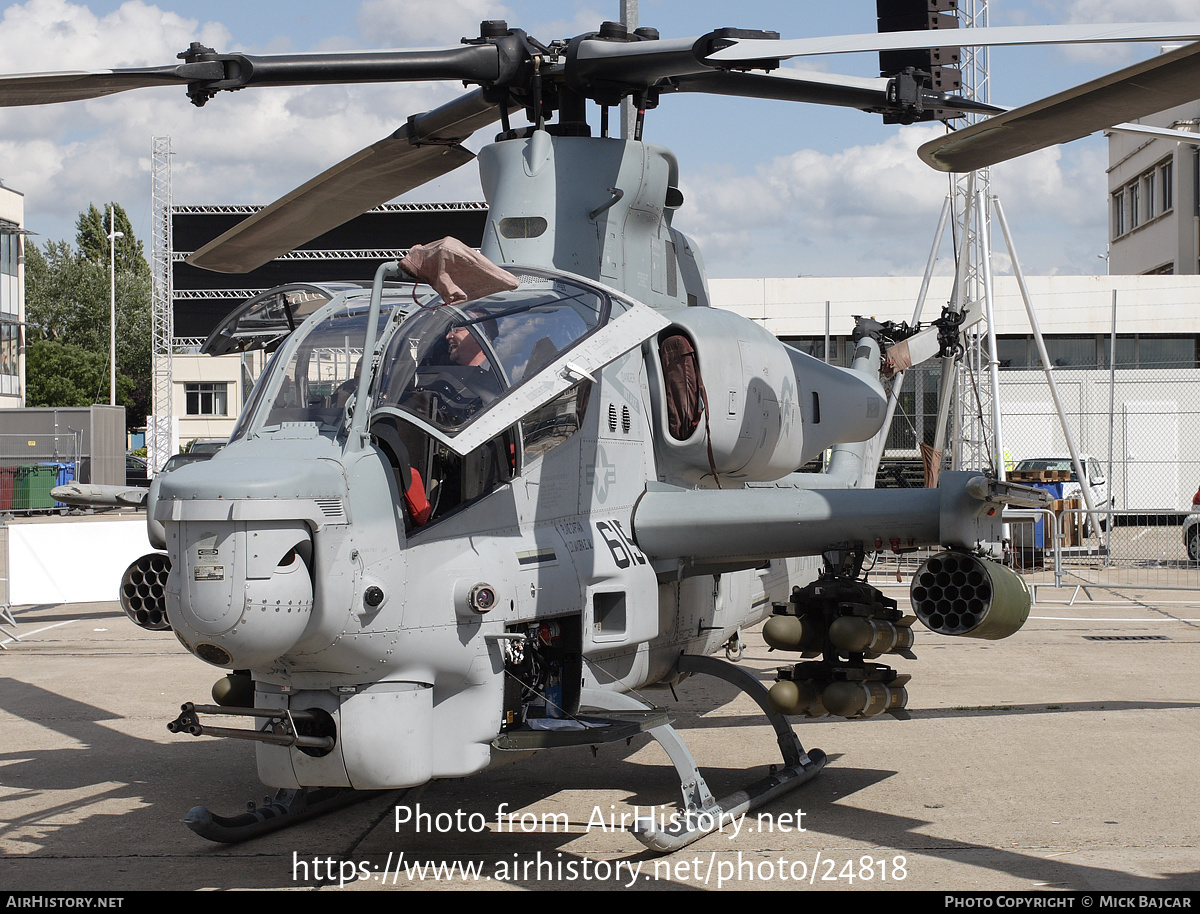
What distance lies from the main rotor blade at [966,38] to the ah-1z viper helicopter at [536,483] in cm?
2

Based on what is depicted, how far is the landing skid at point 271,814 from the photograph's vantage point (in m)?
6.58

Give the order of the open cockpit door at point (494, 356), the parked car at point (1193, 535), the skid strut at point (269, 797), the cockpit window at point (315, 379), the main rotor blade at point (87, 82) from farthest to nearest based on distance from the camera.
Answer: the parked car at point (1193, 535) < the main rotor blade at point (87, 82) < the cockpit window at point (315, 379) < the open cockpit door at point (494, 356) < the skid strut at point (269, 797)

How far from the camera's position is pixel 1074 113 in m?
6.22

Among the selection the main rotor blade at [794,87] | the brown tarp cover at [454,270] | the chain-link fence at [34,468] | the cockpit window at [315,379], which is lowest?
the chain-link fence at [34,468]

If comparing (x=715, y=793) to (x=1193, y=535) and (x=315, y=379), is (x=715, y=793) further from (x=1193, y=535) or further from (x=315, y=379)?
(x=1193, y=535)

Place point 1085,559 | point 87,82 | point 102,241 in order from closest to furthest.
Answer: point 87,82 → point 1085,559 → point 102,241

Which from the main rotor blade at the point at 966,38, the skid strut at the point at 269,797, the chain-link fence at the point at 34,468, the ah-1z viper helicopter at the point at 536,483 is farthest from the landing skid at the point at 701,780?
the chain-link fence at the point at 34,468

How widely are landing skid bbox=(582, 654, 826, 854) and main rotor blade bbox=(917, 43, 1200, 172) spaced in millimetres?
3488

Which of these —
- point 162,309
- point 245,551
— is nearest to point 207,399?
point 162,309

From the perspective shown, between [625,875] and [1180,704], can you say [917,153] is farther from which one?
[1180,704]

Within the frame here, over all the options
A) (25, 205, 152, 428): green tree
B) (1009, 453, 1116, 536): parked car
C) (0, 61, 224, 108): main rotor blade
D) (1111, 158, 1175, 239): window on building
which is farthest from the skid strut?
(25, 205, 152, 428): green tree

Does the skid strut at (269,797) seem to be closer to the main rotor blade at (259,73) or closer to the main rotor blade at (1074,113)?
the main rotor blade at (259,73)

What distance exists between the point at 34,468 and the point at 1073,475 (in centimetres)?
3007

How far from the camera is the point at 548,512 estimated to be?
20.9 feet
